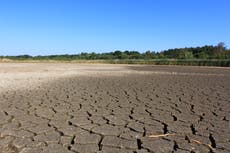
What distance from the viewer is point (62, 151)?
124 inches

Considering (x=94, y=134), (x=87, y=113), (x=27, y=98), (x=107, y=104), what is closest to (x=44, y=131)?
(x=94, y=134)

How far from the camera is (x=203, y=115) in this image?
16.4 feet

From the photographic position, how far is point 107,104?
606 centimetres

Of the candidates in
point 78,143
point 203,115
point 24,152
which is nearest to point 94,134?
point 78,143

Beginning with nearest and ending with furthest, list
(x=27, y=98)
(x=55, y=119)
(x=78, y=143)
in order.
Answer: (x=78, y=143), (x=55, y=119), (x=27, y=98)

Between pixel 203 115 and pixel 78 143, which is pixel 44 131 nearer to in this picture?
pixel 78 143

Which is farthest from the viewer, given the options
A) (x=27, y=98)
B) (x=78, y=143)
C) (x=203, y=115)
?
(x=27, y=98)

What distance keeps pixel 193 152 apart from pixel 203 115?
6.56 feet

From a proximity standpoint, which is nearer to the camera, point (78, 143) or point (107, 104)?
point (78, 143)

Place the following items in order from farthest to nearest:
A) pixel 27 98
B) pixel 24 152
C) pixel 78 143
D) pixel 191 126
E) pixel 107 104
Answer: pixel 27 98
pixel 107 104
pixel 191 126
pixel 78 143
pixel 24 152

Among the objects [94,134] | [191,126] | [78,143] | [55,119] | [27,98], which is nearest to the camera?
[78,143]

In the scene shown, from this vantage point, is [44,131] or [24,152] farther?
[44,131]

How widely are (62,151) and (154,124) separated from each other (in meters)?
1.58

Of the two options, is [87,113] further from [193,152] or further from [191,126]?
[193,152]
